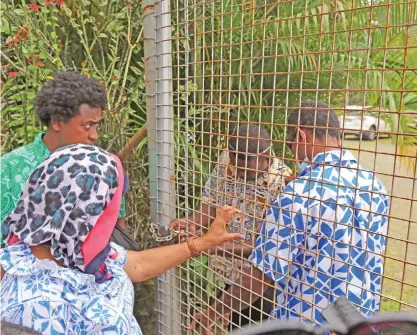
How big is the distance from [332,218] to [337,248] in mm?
105

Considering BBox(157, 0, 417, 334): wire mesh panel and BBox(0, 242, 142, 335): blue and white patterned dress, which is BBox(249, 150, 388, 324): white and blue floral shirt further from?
BBox(0, 242, 142, 335): blue and white patterned dress

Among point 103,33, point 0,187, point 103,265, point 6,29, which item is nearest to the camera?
point 103,265

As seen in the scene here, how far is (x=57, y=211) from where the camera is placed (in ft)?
4.25

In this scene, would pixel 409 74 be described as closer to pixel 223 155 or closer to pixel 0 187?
pixel 223 155

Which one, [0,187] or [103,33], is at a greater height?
[103,33]

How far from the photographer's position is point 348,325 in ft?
1.94

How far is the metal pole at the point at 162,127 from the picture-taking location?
1.98 meters

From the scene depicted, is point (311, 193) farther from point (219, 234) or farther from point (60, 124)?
point (60, 124)

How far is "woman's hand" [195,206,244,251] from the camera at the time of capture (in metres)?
1.63

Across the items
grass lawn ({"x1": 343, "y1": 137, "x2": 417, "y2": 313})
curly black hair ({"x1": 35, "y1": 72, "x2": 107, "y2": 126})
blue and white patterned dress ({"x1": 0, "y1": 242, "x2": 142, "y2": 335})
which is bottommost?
blue and white patterned dress ({"x1": 0, "y1": 242, "x2": 142, "y2": 335})

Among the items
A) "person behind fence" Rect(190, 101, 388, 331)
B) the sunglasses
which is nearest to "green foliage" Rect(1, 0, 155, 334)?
"person behind fence" Rect(190, 101, 388, 331)

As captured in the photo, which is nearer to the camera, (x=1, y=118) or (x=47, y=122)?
(x=47, y=122)

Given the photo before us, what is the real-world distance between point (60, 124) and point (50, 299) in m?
0.89

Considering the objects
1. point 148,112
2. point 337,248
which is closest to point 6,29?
point 148,112
